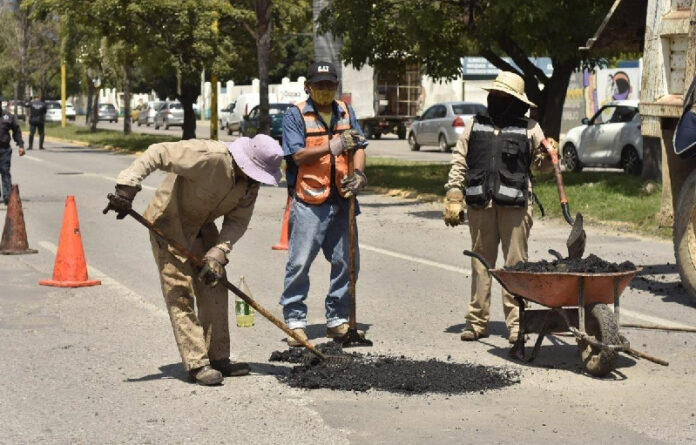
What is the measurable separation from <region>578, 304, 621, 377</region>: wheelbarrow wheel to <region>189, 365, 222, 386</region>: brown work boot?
2195 mm

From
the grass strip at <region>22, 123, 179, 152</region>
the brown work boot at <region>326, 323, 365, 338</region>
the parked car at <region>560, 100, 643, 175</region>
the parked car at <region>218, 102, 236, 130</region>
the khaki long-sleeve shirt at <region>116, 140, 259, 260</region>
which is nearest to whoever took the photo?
the khaki long-sleeve shirt at <region>116, 140, 259, 260</region>

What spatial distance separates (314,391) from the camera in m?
7.50

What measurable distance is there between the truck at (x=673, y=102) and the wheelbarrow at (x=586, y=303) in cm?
274

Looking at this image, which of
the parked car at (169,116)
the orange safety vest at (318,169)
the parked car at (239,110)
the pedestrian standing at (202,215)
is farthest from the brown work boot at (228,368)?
the parked car at (169,116)

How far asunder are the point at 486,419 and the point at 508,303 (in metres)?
2.35

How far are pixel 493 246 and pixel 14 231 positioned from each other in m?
7.09

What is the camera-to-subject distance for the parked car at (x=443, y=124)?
1571 inches

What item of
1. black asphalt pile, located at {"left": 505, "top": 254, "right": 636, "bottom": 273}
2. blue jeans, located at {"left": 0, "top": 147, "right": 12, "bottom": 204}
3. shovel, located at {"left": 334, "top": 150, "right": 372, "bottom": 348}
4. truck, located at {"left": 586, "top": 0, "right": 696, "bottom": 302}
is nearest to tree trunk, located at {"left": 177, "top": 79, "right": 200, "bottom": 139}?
blue jeans, located at {"left": 0, "top": 147, "right": 12, "bottom": 204}

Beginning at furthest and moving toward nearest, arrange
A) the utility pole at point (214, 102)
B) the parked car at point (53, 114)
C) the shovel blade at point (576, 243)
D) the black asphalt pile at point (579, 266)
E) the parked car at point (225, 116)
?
1. the parked car at point (53, 114)
2. the parked car at point (225, 116)
3. the utility pole at point (214, 102)
4. the shovel blade at point (576, 243)
5. the black asphalt pile at point (579, 266)

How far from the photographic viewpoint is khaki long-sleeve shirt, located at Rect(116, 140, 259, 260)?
7.36 m

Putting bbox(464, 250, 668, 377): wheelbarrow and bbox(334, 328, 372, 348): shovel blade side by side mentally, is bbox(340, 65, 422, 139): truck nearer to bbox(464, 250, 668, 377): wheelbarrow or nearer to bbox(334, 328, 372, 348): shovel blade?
bbox(334, 328, 372, 348): shovel blade

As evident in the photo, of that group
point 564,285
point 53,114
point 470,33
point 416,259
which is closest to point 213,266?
point 564,285

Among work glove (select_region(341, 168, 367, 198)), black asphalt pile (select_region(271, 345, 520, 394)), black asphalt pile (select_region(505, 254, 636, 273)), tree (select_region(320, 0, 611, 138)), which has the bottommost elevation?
black asphalt pile (select_region(271, 345, 520, 394))

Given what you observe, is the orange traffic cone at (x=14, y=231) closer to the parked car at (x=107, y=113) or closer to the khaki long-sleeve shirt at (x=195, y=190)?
the khaki long-sleeve shirt at (x=195, y=190)
